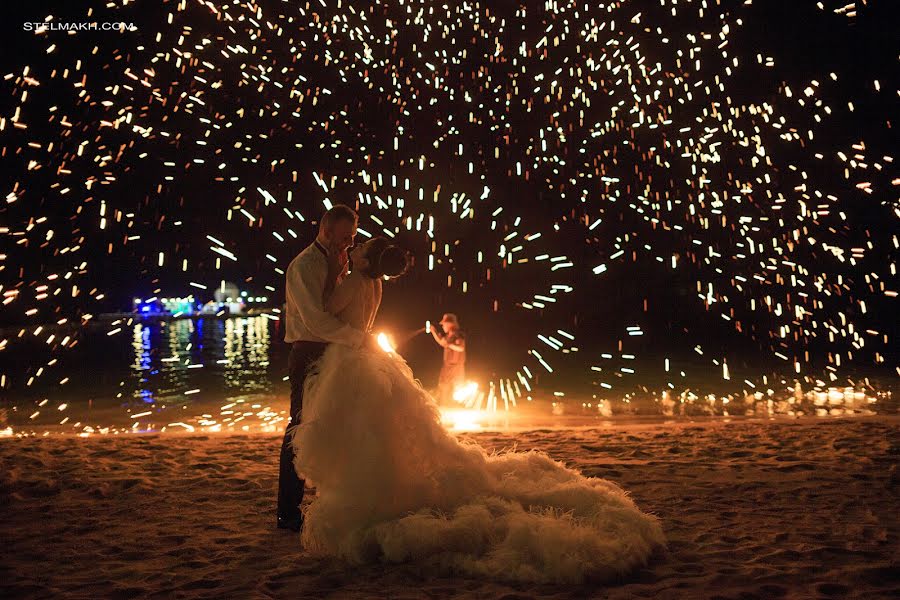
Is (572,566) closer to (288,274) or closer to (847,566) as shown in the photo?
(847,566)

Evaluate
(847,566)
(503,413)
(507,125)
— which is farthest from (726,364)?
(847,566)

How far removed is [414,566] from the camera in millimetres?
3672

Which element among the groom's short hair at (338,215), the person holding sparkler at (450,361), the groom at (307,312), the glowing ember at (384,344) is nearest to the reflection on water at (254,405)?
the person holding sparkler at (450,361)

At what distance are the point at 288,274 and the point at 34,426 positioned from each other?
8.95m

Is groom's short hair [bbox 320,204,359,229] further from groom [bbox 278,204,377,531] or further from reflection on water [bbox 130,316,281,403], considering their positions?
reflection on water [bbox 130,316,281,403]

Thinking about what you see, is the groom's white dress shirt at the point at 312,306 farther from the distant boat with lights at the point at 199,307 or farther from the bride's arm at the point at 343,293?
the distant boat with lights at the point at 199,307

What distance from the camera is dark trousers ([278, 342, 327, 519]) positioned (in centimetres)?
441

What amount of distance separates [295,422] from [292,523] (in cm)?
61

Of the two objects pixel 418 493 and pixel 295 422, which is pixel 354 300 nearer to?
pixel 295 422

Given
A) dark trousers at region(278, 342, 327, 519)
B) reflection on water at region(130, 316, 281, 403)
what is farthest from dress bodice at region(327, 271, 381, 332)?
reflection on water at region(130, 316, 281, 403)

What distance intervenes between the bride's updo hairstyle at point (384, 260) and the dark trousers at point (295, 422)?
54 centimetres

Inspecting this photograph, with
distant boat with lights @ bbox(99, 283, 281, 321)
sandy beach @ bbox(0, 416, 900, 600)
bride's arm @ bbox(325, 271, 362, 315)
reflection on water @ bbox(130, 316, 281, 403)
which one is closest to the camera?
sandy beach @ bbox(0, 416, 900, 600)

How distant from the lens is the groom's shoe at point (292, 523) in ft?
14.5

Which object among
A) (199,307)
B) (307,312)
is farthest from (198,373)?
(199,307)
